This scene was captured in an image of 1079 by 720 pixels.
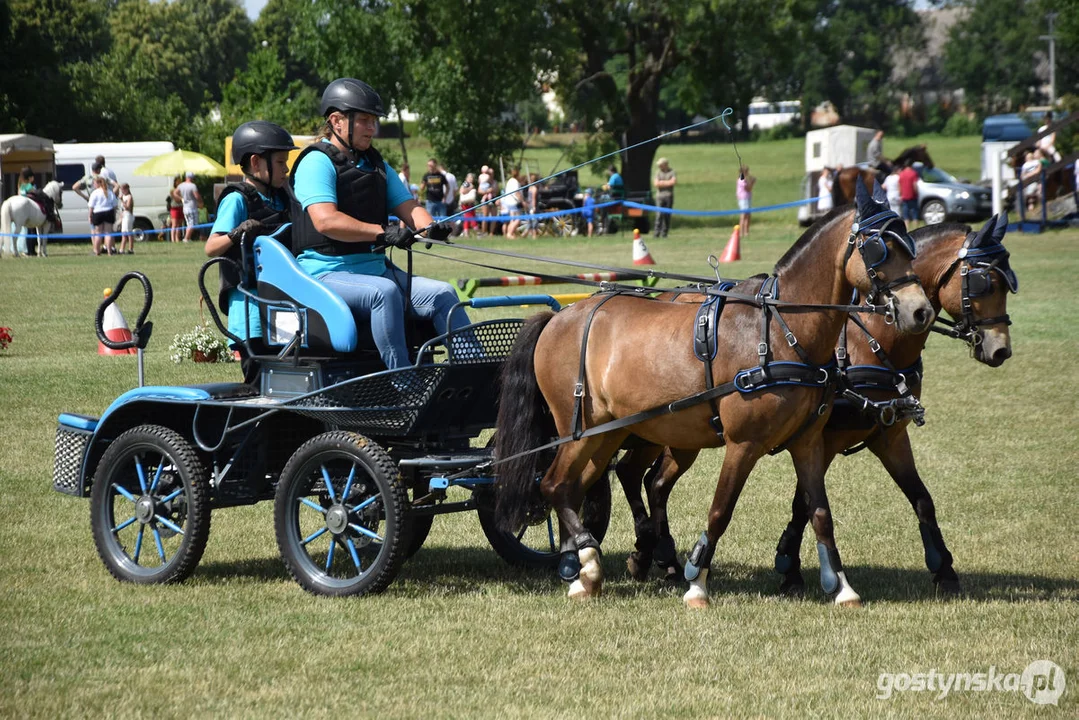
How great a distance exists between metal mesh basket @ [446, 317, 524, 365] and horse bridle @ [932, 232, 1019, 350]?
2188 mm

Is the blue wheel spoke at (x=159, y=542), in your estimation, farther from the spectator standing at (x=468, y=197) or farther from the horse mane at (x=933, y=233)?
the spectator standing at (x=468, y=197)

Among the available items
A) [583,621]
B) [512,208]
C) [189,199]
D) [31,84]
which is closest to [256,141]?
[583,621]

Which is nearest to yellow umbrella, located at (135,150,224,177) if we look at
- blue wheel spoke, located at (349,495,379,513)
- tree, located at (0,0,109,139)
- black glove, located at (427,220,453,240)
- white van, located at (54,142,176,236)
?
white van, located at (54,142,176,236)

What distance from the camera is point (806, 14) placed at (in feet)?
125

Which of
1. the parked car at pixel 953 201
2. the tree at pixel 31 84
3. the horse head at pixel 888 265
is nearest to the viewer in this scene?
the horse head at pixel 888 265

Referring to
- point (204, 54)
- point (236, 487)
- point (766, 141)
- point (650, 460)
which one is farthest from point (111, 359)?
point (204, 54)

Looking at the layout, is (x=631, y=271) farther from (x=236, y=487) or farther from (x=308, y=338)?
(x=236, y=487)

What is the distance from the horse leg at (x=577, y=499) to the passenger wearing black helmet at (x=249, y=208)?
179 cm

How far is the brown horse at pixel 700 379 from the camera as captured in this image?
5.98 meters

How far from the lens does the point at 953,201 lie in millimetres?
34000

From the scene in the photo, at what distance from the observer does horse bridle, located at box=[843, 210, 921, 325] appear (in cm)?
579

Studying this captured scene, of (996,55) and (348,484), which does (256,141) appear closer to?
(348,484)

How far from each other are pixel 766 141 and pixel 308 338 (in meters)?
82.4

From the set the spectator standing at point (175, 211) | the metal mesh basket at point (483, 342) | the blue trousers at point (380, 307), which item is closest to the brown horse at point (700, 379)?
the metal mesh basket at point (483, 342)
